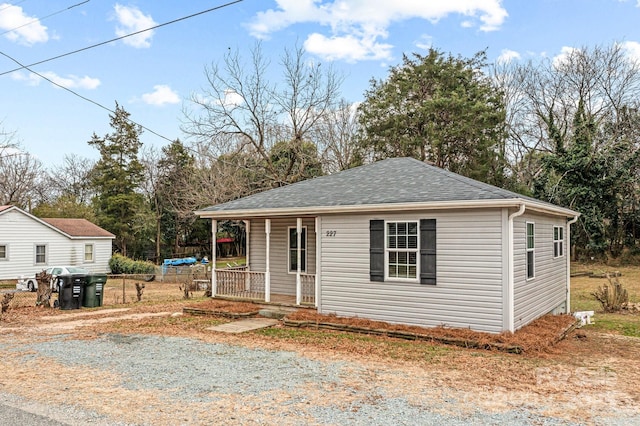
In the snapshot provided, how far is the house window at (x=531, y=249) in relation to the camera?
9492 mm

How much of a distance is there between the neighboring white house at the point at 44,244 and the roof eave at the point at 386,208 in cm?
1740

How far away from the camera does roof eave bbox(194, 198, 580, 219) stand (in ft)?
26.9

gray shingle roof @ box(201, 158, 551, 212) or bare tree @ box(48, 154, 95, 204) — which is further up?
Answer: bare tree @ box(48, 154, 95, 204)

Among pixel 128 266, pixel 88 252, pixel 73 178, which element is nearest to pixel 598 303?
pixel 128 266

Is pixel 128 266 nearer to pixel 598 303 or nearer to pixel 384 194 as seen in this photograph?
pixel 384 194

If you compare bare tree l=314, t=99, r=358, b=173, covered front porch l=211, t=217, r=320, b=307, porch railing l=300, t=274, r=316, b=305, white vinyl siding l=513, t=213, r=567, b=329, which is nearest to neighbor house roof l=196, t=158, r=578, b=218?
white vinyl siding l=513, t=213, r=567, b=329

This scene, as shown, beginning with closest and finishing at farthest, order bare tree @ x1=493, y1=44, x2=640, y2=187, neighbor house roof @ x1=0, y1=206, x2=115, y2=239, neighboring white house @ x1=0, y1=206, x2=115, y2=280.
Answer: neighboring white house @ x1=0, y1=206, x2=115, y2=280
neighbor house roof @ x1=0, y1=206, x2=115, y2=239
bare tree @ x1=493, y1=44, x2=640, y2=187

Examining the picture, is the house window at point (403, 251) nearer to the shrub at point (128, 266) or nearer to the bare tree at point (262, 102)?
the bare tree at point (262, 102)

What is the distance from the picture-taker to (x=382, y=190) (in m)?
10.3

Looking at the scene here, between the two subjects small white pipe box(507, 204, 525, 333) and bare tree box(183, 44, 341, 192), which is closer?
small white pipe box(507, 204, 525, 333)

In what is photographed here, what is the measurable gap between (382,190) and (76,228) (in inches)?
953

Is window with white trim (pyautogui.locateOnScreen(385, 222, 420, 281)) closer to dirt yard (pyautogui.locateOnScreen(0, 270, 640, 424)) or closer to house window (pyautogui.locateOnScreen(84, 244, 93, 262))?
dirt yard (pyautogui.locateOnScreen(0, 270, 640, 424))

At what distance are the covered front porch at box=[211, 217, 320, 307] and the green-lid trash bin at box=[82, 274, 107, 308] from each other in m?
4.30

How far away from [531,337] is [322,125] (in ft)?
70.8
